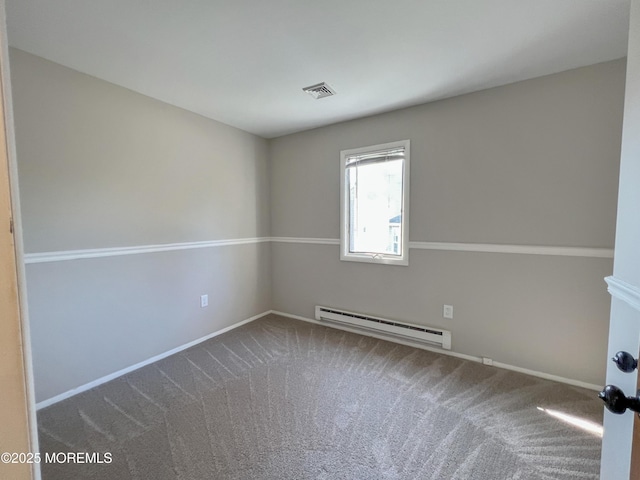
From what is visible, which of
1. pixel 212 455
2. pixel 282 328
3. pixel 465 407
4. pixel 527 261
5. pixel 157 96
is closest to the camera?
pixel 212 455

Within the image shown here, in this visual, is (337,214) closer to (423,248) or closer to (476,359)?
(423,248)

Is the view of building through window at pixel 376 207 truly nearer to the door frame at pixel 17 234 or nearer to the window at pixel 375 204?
the window at pixel 375 204

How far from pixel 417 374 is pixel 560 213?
1644 millimetres

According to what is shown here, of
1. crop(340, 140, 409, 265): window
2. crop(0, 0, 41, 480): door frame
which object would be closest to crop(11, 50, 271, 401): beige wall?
crop(340, 140, 409, 265): window

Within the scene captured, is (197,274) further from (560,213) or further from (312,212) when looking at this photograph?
(560,213)

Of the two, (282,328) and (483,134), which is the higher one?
(483,134)

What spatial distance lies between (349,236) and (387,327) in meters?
1.05

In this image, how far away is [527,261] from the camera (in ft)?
6.93

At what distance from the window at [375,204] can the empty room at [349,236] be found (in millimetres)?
24

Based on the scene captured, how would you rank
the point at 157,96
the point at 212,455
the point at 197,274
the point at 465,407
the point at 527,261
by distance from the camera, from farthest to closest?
the point at 197,274
the point at 157,96
the point at 527,261
the point at 465,407
the point at 212,455

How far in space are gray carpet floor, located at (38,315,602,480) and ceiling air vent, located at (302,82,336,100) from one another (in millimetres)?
2333

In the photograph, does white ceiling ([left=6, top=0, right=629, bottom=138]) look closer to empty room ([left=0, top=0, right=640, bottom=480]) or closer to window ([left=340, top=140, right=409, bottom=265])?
empty room ([left=0, top=0, right=640, bottom=480])

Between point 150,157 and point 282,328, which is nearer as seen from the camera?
Answer: point 150,157

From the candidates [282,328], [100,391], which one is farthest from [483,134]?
[100,391]
